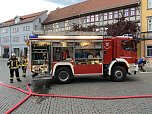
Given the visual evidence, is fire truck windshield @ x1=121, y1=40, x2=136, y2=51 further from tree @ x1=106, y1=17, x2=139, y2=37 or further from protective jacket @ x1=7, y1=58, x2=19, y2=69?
tree @ x1=106, y1=17, x2=139, y2=37

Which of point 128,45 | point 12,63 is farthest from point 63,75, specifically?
point 128,45

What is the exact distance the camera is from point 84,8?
53406 millimetres

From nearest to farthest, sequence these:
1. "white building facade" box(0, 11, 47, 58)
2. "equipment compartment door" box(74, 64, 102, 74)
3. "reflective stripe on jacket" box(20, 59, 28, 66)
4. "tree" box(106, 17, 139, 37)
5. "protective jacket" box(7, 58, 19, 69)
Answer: "equipment compartment door" box(74, 64, 102, 74), "protective jacket" box(7, 58, 19, 69), "reflective stripe on jacket" box(20, 59, 28, 66), "tree" box(106, 17, 139, 37), "white building facade" box(0, 11, 47, 58)

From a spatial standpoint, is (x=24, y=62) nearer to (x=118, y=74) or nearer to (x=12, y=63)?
(x=12, y=63)

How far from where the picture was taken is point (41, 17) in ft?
217

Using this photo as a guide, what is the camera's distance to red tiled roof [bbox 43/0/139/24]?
43.1m

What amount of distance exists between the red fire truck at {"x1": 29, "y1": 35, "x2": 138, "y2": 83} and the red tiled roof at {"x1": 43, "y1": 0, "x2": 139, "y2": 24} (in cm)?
2521

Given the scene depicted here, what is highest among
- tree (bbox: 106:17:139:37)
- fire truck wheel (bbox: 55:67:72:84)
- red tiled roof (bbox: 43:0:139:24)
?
red tiled roof (bbox: 43:0:139:24)

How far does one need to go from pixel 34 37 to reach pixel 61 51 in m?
1.56

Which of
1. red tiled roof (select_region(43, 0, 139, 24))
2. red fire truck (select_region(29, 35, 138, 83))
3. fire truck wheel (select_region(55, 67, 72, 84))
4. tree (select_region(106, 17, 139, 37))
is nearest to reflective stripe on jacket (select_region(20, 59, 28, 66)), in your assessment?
red fire truck (select_region(29, 35, 138, 83))

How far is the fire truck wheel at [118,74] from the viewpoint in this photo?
1489cm

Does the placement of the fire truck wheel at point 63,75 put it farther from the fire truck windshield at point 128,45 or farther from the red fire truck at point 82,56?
the fire truck windshield at point 128,45

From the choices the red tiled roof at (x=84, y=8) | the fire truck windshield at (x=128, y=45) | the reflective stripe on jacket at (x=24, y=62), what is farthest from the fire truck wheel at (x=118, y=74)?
the red tiled roof at (x=84, y=8)

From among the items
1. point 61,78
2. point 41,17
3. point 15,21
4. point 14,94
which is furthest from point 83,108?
point 15,21
